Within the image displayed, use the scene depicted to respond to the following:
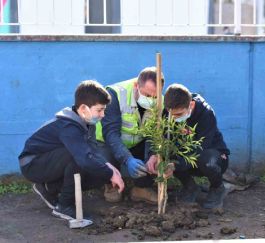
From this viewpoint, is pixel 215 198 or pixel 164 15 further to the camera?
pixel 164 15

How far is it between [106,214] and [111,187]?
1.38ft

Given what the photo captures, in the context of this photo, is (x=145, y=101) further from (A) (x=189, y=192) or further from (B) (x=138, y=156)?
(A) (x=189, y=192)

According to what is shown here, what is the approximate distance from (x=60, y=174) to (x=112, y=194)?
22.1 inches

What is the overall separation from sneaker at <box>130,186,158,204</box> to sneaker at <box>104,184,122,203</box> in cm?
11

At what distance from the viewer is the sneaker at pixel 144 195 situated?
14.7 ft

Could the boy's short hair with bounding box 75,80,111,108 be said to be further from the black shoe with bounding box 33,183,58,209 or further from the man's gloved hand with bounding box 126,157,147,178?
the black shoe with bounding box 33,183,58,209

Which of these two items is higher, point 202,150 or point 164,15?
point 164,15

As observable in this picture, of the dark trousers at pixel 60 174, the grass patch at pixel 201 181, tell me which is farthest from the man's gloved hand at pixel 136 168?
the grass patch at pixel 201 181

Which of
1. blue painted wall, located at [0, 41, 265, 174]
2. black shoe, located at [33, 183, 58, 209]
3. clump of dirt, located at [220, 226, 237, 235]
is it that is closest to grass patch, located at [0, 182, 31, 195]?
blue painted wall, located at [0, 41, 265, 174]

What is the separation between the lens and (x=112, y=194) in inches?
180

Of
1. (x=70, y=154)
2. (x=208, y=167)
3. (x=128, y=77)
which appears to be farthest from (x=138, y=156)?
(x=128, y=77)

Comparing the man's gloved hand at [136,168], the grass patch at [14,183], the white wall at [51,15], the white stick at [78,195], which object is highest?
the white wall at [51,15]

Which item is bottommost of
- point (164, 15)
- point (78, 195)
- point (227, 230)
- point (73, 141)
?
point (227, 230)

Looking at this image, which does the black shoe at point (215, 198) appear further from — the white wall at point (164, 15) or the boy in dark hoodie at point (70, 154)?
the white wall at point (164, 15)
